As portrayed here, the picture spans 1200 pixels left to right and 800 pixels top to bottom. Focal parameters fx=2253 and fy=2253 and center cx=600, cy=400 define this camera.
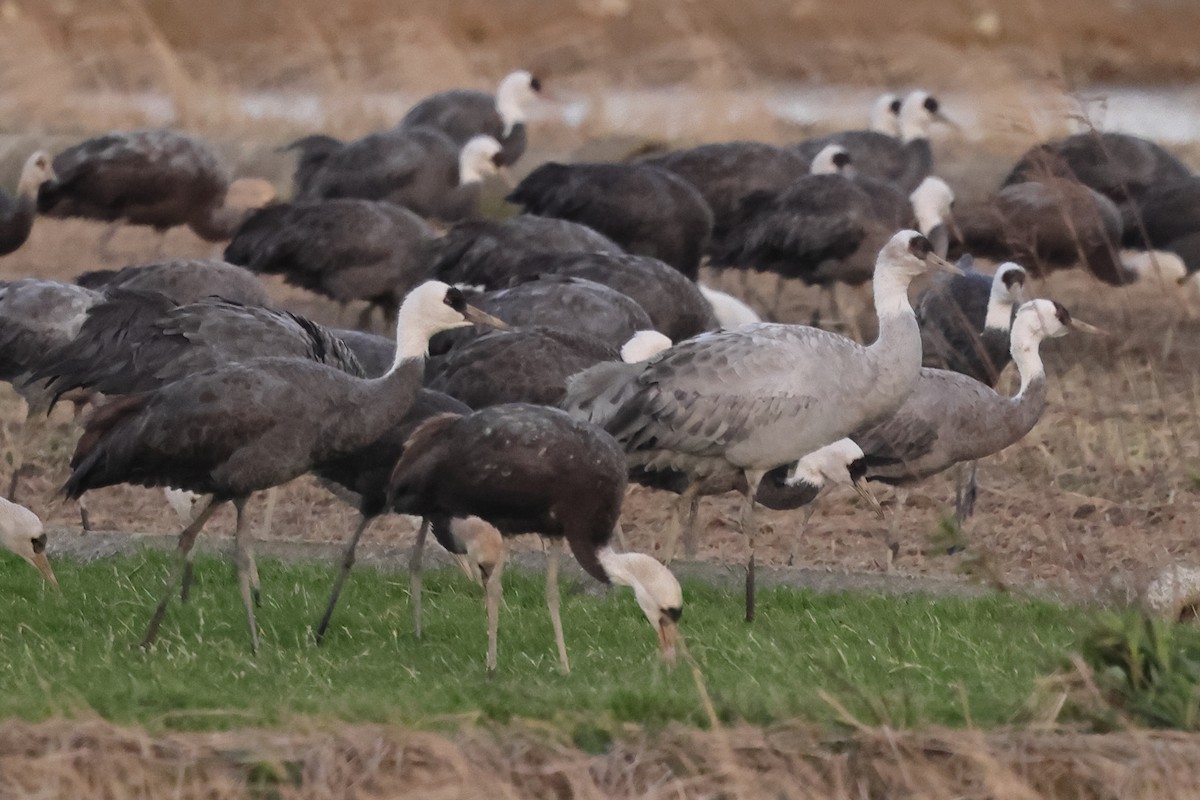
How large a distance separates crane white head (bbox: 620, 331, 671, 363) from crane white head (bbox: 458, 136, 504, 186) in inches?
233

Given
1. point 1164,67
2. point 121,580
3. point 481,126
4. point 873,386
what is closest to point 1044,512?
point 873,386

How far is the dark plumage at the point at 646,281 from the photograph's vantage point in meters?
10.4

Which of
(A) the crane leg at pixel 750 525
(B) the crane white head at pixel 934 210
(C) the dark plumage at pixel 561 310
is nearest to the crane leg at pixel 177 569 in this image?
(A) the crane leg at pixel 750 525

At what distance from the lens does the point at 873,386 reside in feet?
26.5

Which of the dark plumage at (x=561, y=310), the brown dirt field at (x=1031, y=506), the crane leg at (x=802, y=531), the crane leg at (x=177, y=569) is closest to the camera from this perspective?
the crane leg at (x=177, y=569)

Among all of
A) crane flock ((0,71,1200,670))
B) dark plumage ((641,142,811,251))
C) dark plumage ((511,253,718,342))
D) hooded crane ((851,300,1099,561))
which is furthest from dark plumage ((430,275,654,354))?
dark plumage ((641,142,811,251))

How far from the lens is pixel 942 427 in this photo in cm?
900

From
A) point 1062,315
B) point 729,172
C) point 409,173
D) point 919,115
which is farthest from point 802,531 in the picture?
point 919,115

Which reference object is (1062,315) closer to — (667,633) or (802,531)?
(802,531)

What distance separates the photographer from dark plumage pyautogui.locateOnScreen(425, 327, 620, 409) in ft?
28.1

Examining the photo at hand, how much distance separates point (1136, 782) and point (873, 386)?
3.09m

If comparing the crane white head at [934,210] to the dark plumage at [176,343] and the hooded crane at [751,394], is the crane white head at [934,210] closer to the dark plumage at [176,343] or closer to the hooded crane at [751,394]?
the hooded crane at [751,394]

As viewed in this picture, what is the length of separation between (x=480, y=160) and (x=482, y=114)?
8.77ft

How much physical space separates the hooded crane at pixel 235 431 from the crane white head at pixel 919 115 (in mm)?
10119
